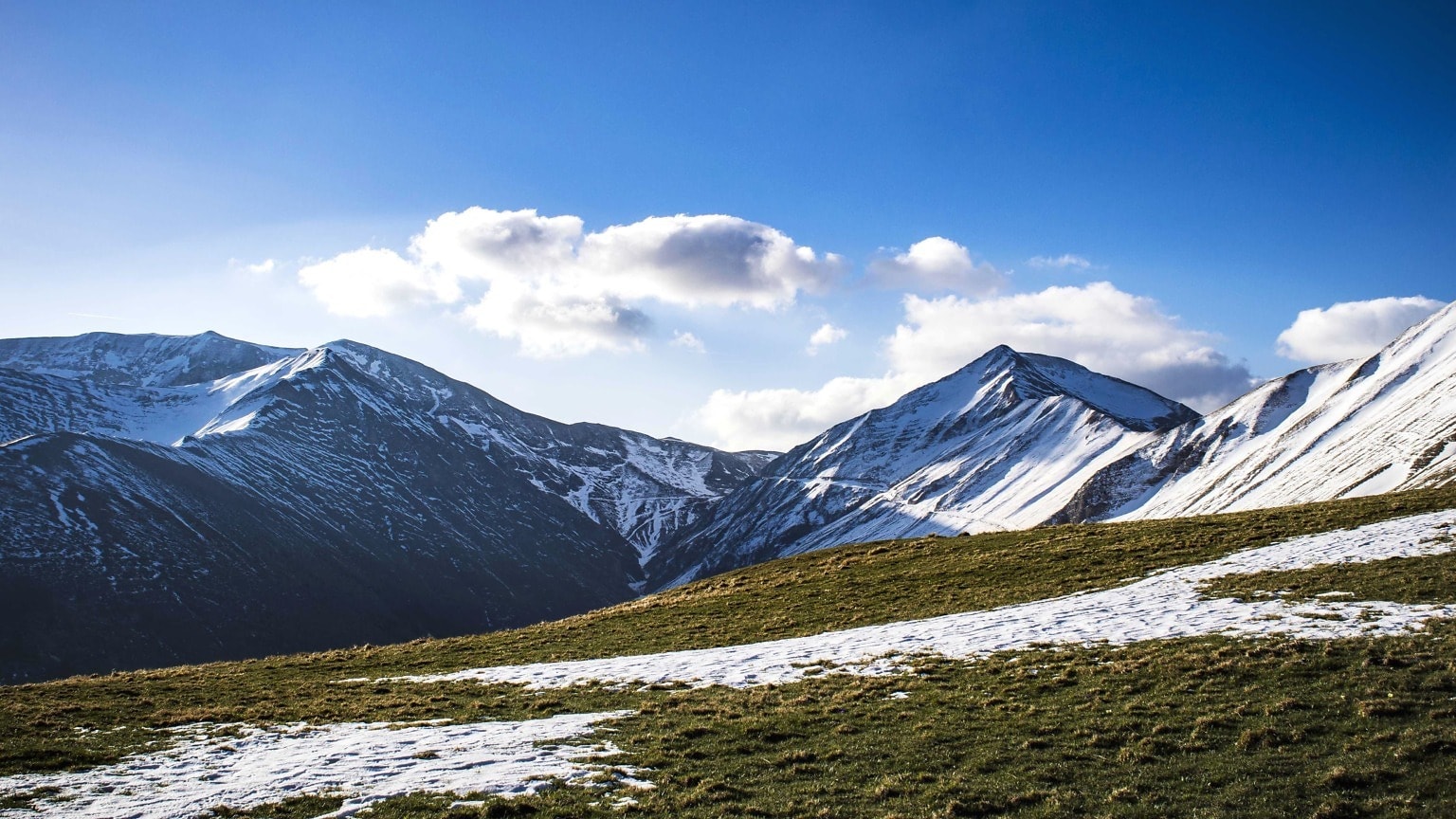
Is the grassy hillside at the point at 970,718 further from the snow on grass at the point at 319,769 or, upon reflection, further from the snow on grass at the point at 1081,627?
the snow on grass at the point at 1081,627

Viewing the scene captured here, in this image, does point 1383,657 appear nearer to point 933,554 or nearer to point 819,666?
point 819,666

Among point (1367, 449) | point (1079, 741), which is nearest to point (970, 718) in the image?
point (1079, 741)

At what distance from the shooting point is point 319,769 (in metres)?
19.2

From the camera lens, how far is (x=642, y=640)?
133 ft

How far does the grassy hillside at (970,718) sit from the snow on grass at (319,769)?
1.02 meters

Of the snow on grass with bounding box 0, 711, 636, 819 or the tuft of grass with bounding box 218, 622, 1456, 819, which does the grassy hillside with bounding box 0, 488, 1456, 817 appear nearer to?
the tuft of grass with bounding box 218, 622, 1456, 819

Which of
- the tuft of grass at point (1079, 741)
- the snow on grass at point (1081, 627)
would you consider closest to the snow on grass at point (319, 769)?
the tuft of grass at point (1079, 741)

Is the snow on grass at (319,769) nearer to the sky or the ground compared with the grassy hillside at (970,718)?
nearer to the sky

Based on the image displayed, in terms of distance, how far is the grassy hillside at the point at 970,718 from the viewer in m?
15.2

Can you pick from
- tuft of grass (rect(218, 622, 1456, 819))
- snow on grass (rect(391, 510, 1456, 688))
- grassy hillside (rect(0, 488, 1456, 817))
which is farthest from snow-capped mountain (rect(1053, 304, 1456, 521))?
tuft of grass (rect(218, 622, 1456, 819))

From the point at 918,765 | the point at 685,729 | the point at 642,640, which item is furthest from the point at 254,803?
the point at 642,640

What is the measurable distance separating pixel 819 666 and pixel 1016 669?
7.16m

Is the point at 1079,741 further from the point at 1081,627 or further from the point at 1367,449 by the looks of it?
the point at 1367,449

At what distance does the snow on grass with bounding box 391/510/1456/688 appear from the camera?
2791 centimetres
